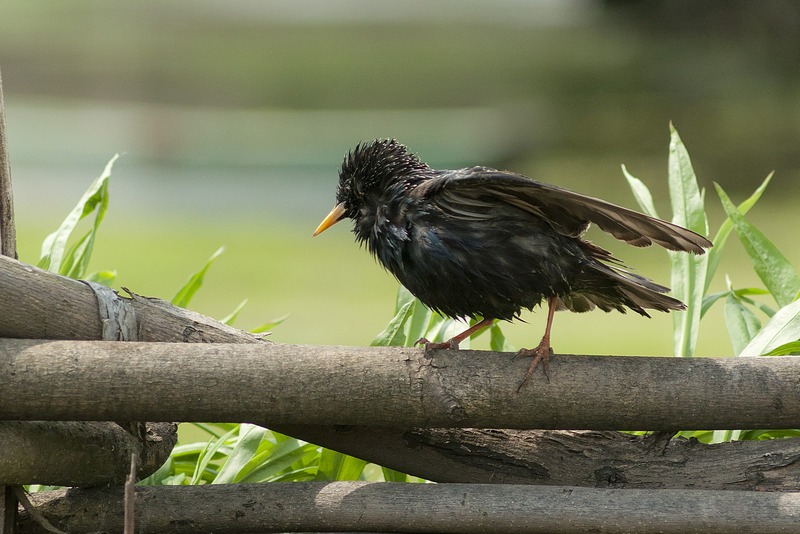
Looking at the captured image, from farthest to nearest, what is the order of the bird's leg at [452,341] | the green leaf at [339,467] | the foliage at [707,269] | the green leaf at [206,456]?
the foliage at [707,269], the green leaf at [206,456], the green leaf at [339,467], the bird's leg at [452,341]

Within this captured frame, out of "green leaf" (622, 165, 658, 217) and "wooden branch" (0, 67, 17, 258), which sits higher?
"green leaf" (622, 165, 658, 217)

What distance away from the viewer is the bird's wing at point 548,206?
215cm

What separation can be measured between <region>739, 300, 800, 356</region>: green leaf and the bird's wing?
1.93ft

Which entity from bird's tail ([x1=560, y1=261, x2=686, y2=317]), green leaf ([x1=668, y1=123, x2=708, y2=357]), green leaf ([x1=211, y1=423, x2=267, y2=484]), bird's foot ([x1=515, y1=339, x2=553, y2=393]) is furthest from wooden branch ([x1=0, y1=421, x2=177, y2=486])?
green leaf ([x1=668, y1=123, x2=708, y2=357])

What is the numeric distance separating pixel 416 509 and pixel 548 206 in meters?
0.73

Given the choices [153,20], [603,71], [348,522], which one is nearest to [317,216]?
[603,71]

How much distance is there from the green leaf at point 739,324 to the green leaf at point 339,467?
1166 mm

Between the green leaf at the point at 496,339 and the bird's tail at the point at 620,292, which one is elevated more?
the bird's tail at the point at 620,292

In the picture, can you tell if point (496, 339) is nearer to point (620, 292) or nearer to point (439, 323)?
point (439, 323)

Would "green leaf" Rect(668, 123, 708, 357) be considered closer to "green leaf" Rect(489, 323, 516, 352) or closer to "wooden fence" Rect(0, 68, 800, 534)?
"green leaf" Rect(489, 323, 516, 352)

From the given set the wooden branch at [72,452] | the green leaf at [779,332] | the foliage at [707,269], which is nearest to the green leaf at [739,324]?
the foliage at [707,269]

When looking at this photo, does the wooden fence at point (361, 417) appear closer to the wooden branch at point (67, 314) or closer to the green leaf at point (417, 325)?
the wooden branch at point (67, 314)

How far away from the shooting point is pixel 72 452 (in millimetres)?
2143

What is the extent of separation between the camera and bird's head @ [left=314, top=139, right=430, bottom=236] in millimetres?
2545
